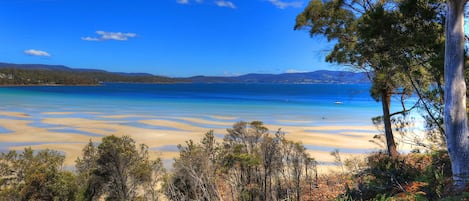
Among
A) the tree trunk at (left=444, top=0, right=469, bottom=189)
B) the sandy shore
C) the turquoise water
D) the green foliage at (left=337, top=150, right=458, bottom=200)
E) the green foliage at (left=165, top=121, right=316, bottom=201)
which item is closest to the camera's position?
the tree trunk at (left=444, top=0, right=469, bottom=189)

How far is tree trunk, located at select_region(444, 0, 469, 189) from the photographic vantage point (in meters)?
5.00

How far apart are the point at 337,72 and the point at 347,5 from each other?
92.1 inches

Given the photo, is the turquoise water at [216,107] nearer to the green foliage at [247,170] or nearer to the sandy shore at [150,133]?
the green foliage at [247,170]

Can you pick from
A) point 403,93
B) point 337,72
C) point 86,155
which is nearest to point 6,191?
point 86,155

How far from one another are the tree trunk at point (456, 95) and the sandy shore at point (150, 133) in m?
13.5

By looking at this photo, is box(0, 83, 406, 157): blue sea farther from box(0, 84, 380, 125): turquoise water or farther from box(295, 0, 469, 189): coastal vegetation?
box(295, 0, 469, 189): coastal vegetation

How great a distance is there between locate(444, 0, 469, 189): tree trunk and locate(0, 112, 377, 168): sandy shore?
1355 cm

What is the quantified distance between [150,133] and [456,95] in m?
26.2

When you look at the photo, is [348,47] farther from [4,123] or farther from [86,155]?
[4,123]

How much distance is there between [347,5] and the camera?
34.7 ft

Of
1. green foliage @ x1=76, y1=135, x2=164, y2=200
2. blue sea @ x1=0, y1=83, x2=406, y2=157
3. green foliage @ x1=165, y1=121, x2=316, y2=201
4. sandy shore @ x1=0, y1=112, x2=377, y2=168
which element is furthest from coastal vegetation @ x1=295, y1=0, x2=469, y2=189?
sandy shore @ x1=0, y1=112, x2=377, y2=168

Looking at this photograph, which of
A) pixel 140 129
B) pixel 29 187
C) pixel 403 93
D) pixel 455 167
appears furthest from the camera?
pixel 140 129

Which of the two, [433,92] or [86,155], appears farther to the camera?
[86,155]

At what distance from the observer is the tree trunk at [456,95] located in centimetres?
500
